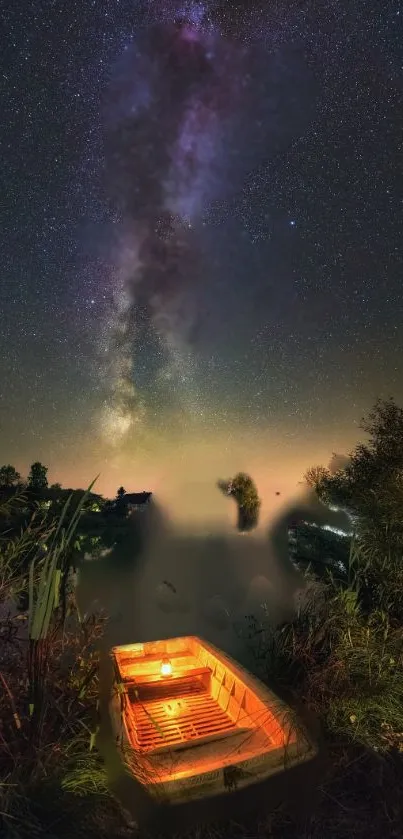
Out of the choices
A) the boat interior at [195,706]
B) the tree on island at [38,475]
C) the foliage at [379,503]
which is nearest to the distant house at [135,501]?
the tree on island at [38,475]

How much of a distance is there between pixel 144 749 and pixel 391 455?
26363 mm

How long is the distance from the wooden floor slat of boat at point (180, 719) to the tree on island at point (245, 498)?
2067 inches

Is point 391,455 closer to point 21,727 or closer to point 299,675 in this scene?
point 299,675

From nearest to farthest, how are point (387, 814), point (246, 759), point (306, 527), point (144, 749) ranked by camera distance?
point (387, 814) < point (246, 759) < point (144, 749) < point (306, 527)

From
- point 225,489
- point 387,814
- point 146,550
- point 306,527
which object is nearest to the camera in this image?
point 387,814

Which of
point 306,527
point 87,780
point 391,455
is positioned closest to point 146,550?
point 306,527

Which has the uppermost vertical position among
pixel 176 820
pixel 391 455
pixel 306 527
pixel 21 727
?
pixel 391 455

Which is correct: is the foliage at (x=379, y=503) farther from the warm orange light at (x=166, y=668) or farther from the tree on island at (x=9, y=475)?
the tree on island at (x=9, y=475)

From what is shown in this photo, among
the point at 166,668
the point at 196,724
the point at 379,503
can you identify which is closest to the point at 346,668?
the point at 196,724

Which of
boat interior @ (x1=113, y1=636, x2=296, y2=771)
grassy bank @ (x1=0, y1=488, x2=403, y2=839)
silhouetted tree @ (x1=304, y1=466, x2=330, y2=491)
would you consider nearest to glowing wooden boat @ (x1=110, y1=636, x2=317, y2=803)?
boat interior @ (x1=113, y1=636, x2=296, y2=771)

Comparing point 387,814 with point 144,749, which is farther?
point 144,749

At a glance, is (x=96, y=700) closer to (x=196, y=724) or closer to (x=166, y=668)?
(x=196, y=724)

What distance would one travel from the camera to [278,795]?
610 centimetres

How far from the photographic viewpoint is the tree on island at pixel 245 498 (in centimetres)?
6250
